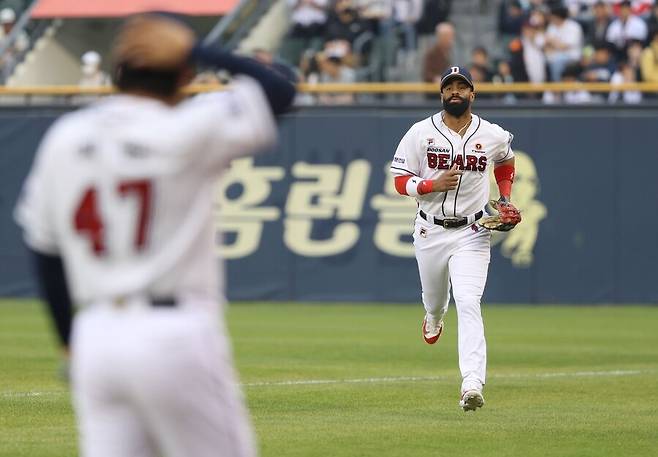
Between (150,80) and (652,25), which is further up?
(150,80)

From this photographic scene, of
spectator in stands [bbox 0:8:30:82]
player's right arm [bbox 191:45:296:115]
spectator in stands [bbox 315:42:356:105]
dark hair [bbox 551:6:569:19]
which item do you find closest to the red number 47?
player's right arm [bbox 191:45:296:115]

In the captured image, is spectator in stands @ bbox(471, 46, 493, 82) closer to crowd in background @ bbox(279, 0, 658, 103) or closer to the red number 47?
crowd in background @ bbox(279, 0, 658, 103)

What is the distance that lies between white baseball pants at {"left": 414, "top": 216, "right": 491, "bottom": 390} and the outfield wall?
11.2 metres

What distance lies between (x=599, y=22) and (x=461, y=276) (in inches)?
566

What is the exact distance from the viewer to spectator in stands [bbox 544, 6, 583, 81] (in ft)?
79.8

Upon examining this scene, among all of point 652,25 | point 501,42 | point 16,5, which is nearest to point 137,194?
point 652,25

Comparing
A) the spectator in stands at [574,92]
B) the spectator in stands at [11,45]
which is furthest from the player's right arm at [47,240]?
the spectator in stands at [11,45]

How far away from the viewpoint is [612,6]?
25219 millimetres

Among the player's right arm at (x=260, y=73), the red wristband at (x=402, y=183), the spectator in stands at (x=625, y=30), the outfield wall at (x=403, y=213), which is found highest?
the player's right arm at (x=260, y=73)

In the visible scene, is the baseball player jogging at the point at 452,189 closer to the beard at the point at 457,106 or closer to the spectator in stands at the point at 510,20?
the beard at the point at 457,106

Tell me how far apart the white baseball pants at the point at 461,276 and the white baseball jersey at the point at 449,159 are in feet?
0.57

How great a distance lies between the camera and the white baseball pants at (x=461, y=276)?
10.7 meters

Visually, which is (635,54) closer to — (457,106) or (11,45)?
(11,45)

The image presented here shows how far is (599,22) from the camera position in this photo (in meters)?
24.6
